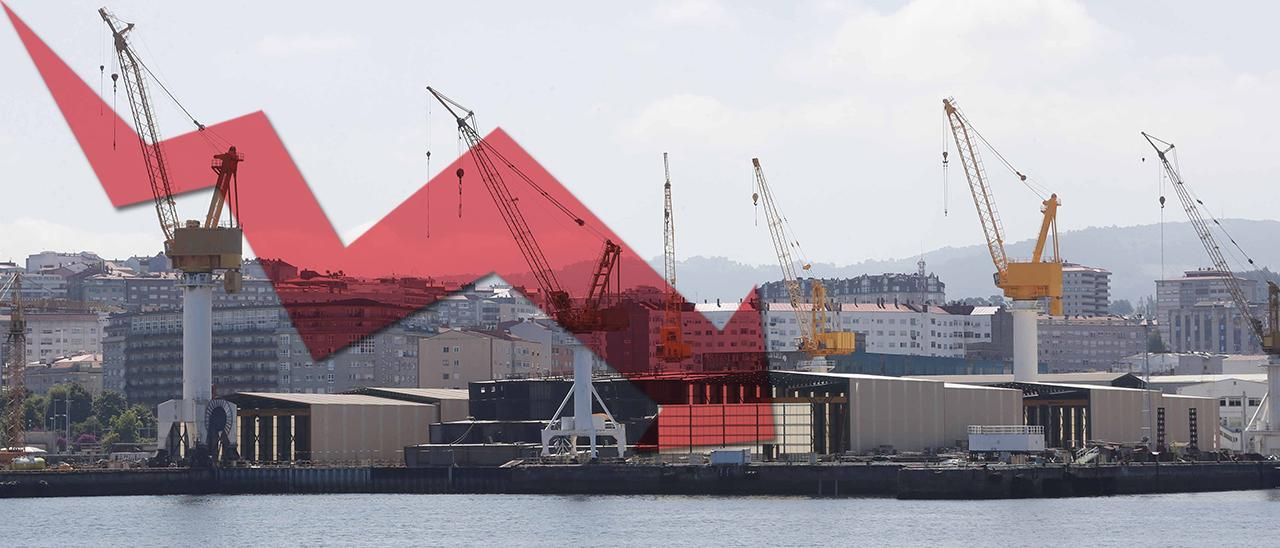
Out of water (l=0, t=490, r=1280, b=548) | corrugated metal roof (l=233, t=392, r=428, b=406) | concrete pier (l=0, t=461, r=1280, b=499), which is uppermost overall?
corrugated metal roof (l=233, t=392, r=428, b=406)

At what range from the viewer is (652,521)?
3799 inches

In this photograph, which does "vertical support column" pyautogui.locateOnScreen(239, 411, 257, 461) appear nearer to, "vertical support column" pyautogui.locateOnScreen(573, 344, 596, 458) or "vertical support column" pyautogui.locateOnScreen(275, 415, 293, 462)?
"vertical support column" pyautogui.locateOnScreen(275, 415, 293, 462)

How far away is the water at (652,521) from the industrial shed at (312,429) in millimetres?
12778

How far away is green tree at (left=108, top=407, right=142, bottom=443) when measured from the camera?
19100 cm

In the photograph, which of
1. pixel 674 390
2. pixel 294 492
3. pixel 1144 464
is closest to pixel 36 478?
pixel 294 492

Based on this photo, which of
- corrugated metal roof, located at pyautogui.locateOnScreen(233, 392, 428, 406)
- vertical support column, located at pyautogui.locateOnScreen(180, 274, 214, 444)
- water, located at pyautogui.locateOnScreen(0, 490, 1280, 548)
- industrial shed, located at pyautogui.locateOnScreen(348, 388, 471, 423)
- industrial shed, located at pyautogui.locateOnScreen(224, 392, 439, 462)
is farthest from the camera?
industrial shed, located at pyautogui.locateOnScreen(348, 388, 471, 423)

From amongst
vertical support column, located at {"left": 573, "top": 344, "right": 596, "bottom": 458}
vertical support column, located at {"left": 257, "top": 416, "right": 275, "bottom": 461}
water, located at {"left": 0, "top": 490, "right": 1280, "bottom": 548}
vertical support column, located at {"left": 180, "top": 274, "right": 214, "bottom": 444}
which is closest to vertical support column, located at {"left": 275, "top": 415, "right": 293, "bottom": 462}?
vertical support column, located at {"left": 257, "top": 416, "right": 275, "bottom": 461}

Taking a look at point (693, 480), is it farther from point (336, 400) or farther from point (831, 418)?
point (336, 400)

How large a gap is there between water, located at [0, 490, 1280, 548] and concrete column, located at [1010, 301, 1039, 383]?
3150 centimetres

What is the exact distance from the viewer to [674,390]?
13075 centimetres

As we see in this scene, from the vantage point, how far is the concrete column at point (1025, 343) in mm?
148625

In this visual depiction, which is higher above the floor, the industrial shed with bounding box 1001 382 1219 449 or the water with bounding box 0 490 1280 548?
the industrial shed with bounding box 1001 382 1219 449

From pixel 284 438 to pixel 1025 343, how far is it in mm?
48456

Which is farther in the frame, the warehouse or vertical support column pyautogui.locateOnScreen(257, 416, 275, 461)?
vertical support column pyautogui.locateOnScreen(257, 416, 275, 461)
